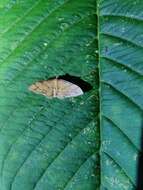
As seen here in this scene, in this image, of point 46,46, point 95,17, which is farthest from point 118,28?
point 46,46

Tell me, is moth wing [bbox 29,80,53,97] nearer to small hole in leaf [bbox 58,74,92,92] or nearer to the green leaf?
small hole in leaf [bbox 58,74,92,92]

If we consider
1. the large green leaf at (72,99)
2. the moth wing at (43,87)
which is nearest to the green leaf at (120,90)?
the large green leaf at (72,99)

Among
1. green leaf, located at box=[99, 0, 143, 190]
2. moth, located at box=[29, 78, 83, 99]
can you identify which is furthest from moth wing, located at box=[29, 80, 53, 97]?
green leaf, located at box=[99, 0, 143, 190]

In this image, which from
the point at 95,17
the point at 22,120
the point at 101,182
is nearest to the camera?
the point at 101,182

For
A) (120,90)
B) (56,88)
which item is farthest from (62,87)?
(120,90)

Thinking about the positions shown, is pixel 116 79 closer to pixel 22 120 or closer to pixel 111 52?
pixel 111 52

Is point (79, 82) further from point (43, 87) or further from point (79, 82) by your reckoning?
point (43, 87)

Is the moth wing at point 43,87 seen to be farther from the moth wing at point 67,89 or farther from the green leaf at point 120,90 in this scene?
the green leaf at point 120,90

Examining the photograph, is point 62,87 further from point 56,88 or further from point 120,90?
point 120,90
